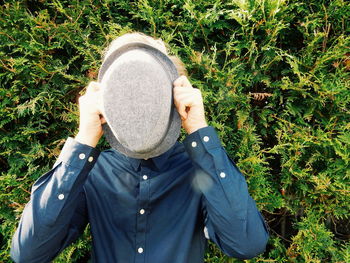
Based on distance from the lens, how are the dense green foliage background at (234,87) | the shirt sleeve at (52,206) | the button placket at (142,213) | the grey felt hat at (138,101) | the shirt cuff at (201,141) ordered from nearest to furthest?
the grey felt hat at (138,101)
the shirt sleeve at (52,206)
the shirt cuff at (201,141)
the button placket at (142,213)
the dense green foliage background at (234,87)

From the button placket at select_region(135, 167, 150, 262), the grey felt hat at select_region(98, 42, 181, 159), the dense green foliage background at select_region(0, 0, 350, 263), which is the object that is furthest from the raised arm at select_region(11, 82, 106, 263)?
the dense green foliage background at select_region(0, 0, 350, 263)

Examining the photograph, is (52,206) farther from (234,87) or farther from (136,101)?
(234,87)

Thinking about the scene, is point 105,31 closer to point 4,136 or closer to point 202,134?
point 4,136

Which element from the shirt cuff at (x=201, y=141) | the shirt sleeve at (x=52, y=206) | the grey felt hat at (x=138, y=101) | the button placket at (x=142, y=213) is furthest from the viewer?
the button placket at (x=142, y=213)

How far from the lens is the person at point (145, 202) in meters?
1.62

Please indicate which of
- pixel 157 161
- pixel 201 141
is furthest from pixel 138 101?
pixel 157 161

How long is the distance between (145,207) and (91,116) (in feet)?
2.02

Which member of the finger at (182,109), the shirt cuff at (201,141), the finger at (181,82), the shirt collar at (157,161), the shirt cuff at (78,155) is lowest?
the shirt collar at (157,161)

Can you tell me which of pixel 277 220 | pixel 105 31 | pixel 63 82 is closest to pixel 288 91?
pixel 277 220

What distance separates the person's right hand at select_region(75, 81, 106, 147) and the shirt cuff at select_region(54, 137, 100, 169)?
0.10 ft

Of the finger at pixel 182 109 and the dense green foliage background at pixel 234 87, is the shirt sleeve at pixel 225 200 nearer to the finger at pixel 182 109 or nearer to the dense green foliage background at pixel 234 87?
the finger at pixel 182 109

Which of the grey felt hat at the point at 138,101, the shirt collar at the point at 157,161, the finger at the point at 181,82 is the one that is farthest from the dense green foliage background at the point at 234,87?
the grey felt hat at the point at 138,101

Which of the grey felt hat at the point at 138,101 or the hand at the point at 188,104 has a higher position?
the grey felt hat at the point at 138,101

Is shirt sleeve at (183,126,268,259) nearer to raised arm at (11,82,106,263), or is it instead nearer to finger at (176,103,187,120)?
finger at (176,103,187,120)
